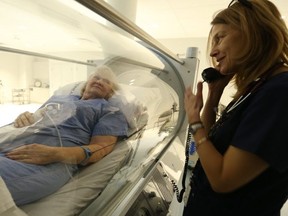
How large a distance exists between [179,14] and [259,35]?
11.4 ft

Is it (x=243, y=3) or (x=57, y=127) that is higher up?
(x=243, y=3)

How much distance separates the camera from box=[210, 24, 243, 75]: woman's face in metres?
0.66

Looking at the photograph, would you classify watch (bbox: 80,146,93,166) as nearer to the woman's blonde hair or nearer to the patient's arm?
the patient's arm

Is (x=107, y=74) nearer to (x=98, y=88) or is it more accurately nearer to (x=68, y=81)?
(x=98, y=88)

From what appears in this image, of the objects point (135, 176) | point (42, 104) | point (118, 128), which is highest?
point (42, 104)

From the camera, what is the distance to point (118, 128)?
37.5 inches

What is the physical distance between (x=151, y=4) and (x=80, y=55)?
2.98 m

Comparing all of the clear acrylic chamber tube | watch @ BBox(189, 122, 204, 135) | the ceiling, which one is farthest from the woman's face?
the ceiling

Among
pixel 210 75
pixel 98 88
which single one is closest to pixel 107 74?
pixel 98 88

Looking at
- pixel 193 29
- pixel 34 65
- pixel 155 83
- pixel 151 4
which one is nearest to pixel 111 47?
pixel 34 65

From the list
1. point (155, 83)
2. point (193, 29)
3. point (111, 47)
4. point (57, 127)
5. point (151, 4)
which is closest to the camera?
point (57, 127)

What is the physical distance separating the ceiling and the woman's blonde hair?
237 centimetres

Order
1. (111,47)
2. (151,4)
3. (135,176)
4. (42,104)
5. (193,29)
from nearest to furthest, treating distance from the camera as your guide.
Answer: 1. (42,104)
2. (111,47)
3. (135,176)
4. (151,4)
5. (193,29)

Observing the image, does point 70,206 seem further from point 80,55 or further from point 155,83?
point 155,83
